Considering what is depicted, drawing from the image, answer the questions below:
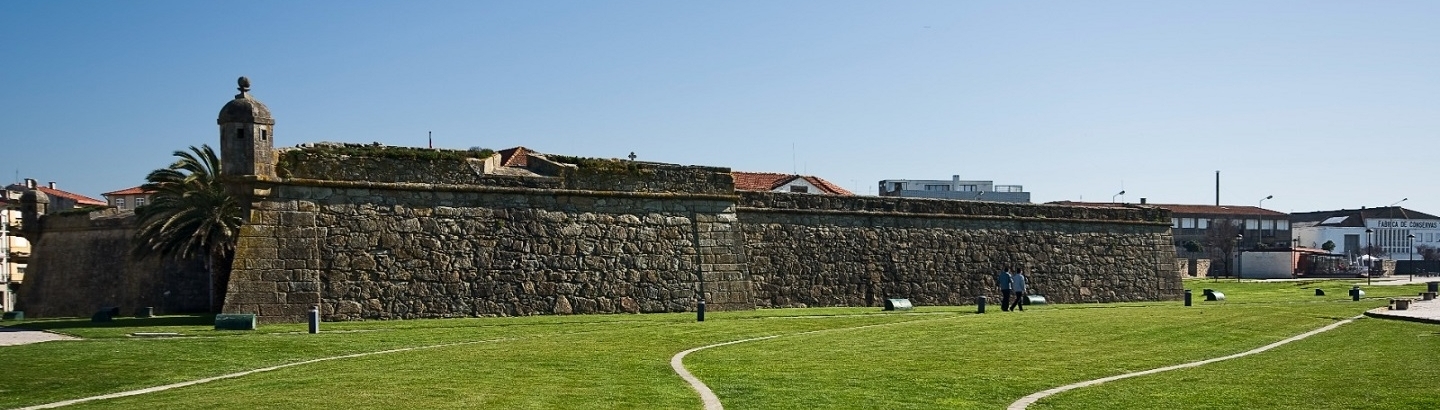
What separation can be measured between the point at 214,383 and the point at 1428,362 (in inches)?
565

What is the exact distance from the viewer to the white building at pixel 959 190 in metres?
91.2

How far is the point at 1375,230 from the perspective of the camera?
12612 centimetres

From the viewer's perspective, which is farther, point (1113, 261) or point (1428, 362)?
point (1113, 261)

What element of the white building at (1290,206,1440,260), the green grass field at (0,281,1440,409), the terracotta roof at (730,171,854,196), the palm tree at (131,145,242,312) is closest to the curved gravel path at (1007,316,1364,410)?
the green grass field at (0,281,1440,409)

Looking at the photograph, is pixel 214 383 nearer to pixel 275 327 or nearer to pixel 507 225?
pixel 275 327

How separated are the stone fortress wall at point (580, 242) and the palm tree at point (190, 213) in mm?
8972

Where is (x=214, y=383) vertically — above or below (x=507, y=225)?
below

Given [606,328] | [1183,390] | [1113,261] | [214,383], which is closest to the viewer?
[1183,390]

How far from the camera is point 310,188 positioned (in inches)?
985

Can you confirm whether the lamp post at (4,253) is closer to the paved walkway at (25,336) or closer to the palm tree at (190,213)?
the palm tree at (190,213)

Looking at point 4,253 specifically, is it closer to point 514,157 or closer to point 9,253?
point 9,253

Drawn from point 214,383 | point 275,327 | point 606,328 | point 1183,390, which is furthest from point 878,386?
point 275,327

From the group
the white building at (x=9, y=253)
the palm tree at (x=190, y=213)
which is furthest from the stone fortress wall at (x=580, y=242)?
the white building at (x=9, y=253)

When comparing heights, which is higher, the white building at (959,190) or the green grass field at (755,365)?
the white building at (959,190)
